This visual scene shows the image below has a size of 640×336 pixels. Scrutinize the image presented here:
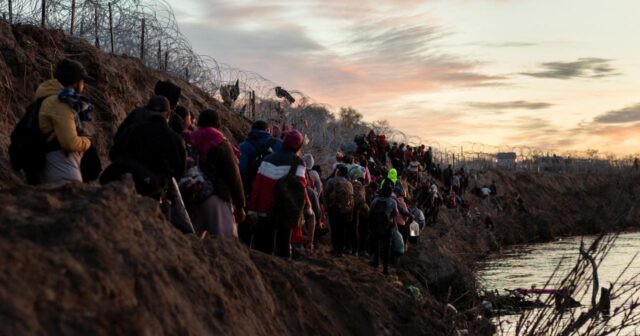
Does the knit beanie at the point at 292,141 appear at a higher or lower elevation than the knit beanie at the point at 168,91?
lower

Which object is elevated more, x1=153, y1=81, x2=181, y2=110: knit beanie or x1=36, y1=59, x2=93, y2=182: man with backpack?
x1=153, y1=81, x2=181, y2=110: knit beanie

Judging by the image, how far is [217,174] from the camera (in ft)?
23.9

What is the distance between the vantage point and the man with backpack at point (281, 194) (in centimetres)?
857

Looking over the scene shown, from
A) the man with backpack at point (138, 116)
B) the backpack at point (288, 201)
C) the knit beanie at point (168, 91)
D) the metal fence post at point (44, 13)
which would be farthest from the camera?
the metal fence post at point (44, 13)

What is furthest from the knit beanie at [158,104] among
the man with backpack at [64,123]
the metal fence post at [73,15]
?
the metal fence post at [73,15]

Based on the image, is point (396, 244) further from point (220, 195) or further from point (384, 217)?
point (220, 195)

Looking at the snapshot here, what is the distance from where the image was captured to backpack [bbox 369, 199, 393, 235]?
13.0 m

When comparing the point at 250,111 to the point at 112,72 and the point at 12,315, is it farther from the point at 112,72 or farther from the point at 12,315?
the point at 12,315

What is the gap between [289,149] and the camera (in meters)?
8.74

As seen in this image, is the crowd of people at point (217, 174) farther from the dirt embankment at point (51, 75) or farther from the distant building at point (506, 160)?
the distant building at point (506, 160)

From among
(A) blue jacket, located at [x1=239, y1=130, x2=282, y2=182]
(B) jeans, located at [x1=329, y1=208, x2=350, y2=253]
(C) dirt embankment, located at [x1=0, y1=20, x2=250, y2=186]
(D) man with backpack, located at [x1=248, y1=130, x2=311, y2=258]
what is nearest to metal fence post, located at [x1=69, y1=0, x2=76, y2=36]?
(C) dirt embankment, located at [x1=0, y1=20, x2=250, y2=186]

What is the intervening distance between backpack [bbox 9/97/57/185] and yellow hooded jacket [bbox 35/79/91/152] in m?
0.07

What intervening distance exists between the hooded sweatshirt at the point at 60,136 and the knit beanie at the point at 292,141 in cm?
287

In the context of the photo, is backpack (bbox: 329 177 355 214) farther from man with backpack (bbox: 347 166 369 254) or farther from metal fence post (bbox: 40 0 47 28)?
metal fence post (bbox: 40 0 47 28)
